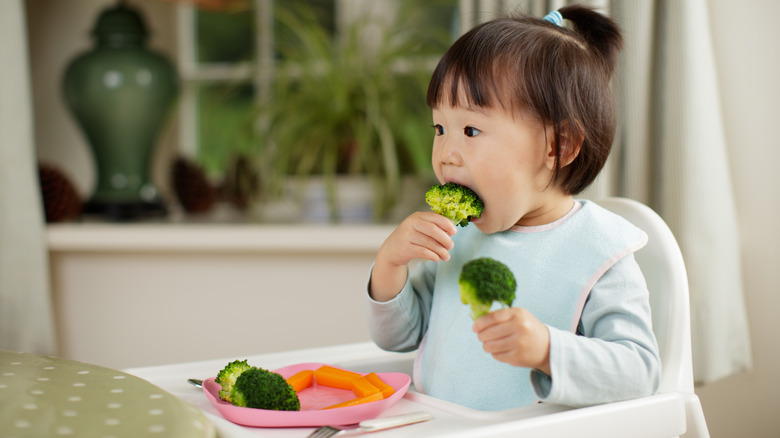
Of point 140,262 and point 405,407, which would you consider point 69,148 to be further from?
point 405,407

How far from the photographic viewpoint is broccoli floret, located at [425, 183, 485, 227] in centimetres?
71

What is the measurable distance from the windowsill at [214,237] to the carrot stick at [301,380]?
0.78 meters

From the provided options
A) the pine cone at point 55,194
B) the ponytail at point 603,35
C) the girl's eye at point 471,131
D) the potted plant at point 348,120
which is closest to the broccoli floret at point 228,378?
the girl's eye at point 471,131

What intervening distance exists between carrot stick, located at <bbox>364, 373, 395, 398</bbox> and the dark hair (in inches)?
11.6

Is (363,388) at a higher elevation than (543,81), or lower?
lower

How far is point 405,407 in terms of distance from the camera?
0.68m

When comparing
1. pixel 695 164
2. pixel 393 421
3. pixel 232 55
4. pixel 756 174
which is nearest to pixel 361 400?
pixel 393 421

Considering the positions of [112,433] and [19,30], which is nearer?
[112,433]

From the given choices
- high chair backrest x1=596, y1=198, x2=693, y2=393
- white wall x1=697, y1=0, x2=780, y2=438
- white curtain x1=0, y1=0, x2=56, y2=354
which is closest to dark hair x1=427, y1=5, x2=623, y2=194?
high chair backrest x1=596, y1=198, x2=693, y2=393

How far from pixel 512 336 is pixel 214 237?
1.17 m

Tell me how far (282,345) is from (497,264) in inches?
48.4

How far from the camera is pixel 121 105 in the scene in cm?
192

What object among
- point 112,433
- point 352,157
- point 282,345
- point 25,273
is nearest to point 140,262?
point 25,273

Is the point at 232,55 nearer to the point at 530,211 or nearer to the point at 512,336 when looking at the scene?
the point at 530,211
